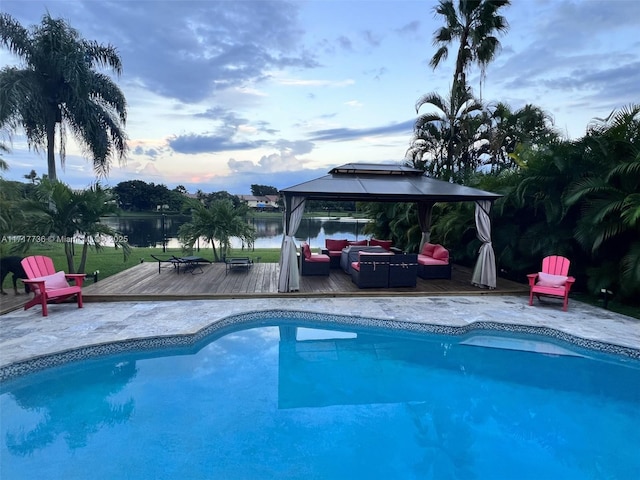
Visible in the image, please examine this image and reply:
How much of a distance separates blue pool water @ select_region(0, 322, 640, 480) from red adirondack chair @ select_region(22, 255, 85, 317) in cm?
205

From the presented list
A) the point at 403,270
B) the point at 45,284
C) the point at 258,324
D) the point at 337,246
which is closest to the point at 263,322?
the point at 258,324

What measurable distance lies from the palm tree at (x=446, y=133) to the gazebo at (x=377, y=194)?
3.57m

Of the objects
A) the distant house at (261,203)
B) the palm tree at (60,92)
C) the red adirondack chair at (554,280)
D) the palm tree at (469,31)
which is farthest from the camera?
the distant house at (261,203)

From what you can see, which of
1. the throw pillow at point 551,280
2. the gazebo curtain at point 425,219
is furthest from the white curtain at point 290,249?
the throw pillow at point 551,280

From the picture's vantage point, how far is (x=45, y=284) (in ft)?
20.0

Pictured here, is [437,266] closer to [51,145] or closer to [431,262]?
[431,262]

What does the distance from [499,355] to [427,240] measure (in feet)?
19.0

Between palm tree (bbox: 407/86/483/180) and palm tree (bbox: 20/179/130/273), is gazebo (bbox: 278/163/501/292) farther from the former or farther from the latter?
palm tree (bbox: 20/179/130/273)

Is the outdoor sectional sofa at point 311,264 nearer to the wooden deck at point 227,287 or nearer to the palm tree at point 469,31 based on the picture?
the wooden deck at point 227,287

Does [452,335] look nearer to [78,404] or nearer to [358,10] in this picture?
[78,404]

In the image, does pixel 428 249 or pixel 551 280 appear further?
pixel 428 249

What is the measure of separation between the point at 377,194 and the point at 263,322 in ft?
12.6

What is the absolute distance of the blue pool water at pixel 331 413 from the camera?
10.3 feet

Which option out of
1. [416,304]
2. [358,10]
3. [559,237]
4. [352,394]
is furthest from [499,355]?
[358,10]
